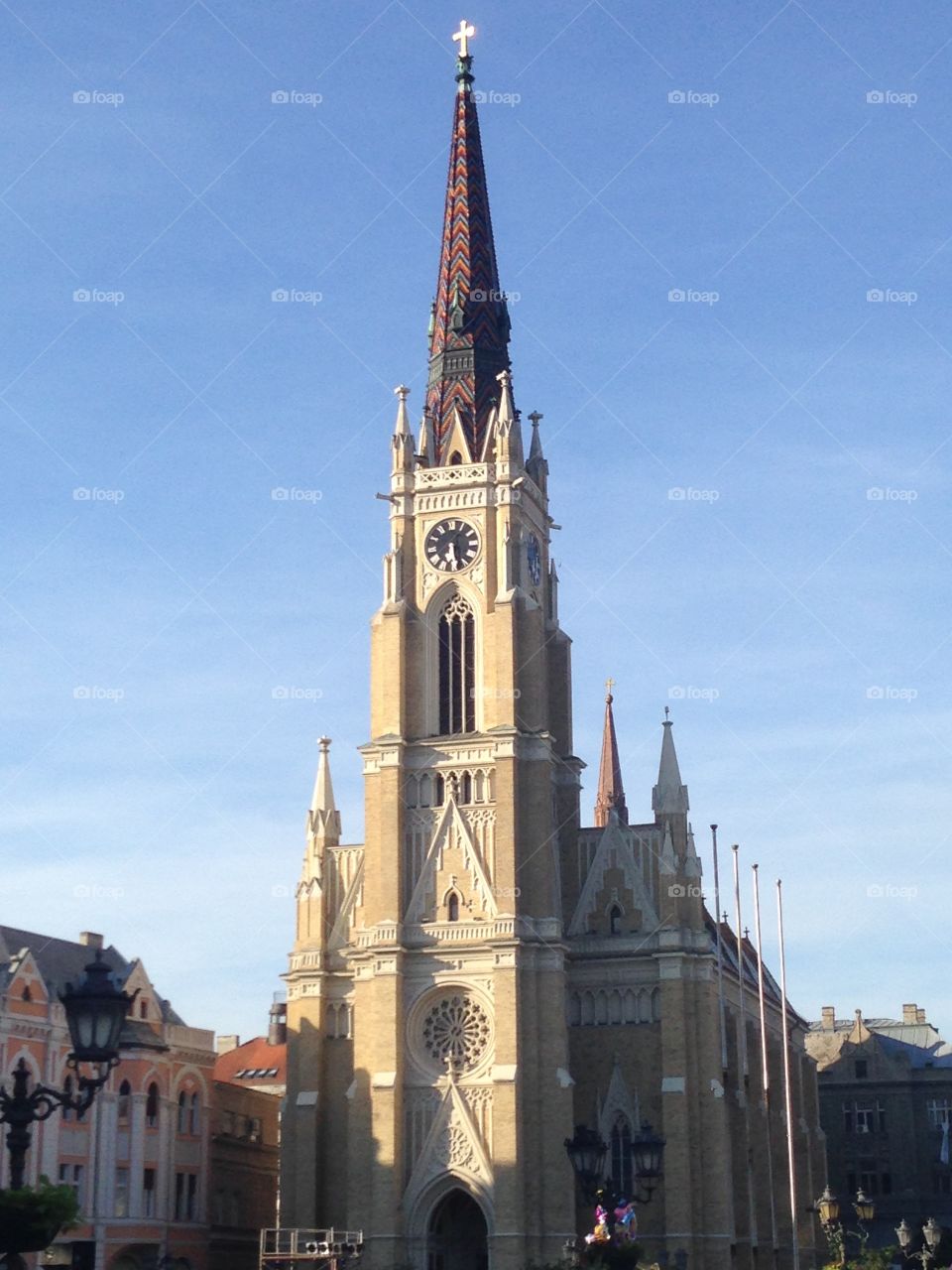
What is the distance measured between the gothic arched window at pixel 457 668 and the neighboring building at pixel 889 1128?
151 ft

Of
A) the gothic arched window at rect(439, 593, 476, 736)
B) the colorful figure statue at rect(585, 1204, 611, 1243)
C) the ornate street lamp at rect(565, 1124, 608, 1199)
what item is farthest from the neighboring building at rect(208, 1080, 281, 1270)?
the ornate street lamp at rect(565, 1124, 608, 1199)

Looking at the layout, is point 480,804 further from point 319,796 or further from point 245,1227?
point 245,1227

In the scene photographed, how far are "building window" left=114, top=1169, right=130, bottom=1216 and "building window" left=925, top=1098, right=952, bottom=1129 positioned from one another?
56049mm

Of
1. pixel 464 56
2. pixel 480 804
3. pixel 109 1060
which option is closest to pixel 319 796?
pixel 480 804

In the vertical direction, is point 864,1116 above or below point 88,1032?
above

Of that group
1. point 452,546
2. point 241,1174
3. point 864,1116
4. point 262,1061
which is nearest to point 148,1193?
point 241,1174

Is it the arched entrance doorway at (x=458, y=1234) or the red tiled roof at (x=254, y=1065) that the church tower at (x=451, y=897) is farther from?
the red tiled roof at (x=254, y=1065)

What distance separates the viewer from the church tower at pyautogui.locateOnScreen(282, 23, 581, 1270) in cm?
7250

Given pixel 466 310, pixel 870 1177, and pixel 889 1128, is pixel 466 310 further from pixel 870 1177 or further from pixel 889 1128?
pixel 870 1177

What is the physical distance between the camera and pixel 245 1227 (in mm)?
83938

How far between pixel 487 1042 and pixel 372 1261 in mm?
9656

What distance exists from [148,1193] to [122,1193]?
2.14 metres

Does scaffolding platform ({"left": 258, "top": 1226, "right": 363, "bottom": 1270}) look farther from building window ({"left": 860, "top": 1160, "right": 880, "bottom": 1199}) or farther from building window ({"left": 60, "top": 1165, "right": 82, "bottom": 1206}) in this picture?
building window ({"left": 860, "top": 1160, "right": 880, "bottom": 1199})

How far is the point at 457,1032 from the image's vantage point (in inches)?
2945
